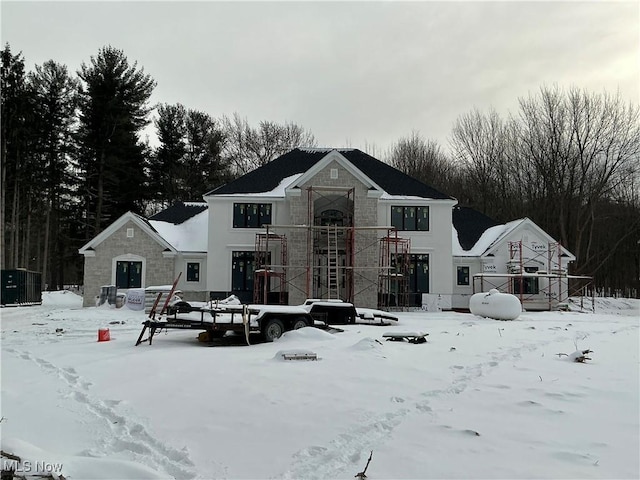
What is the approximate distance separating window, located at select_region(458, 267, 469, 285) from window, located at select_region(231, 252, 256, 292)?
39.4 ft

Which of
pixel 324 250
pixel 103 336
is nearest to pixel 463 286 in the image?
pixel 324 250

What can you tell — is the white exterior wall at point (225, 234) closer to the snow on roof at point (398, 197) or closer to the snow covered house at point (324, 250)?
the snow covered house at point (324, 250)

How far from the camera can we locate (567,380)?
318 inches

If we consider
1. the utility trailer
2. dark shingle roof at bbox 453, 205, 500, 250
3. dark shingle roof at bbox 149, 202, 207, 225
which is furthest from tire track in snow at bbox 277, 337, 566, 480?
dark shingle roof at bbox 149, 202, 207, 225

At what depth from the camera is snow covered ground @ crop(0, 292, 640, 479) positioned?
4586mm

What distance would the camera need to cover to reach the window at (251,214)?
2850 centimetres

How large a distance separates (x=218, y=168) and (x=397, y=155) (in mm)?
18665

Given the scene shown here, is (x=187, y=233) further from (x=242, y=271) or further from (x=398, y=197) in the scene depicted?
(x=398, y=197)

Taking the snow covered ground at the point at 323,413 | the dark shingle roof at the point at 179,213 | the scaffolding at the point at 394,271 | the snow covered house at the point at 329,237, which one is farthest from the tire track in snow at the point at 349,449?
the dark shingle roof at the point at 179,213

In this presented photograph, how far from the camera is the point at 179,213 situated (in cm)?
3309

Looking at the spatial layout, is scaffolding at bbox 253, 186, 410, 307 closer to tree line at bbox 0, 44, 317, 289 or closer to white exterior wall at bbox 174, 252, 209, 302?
white exterior wall at bbox 174, 252, 209, 302

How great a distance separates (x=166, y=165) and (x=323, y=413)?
4451 centimetres

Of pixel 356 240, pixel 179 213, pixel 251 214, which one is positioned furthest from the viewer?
pixel 179 213

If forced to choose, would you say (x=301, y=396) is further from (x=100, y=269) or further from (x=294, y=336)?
(x=100, y=269)
